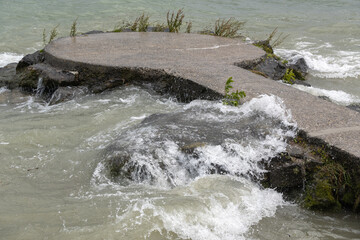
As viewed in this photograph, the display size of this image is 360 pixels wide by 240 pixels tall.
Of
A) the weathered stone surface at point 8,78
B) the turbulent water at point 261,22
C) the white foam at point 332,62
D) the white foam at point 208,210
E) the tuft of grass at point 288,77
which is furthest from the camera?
the turbulent water at point 261,22

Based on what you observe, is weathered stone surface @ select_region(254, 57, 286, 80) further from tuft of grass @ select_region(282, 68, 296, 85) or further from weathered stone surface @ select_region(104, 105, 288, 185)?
weathered stone surface @ select_region(104, 105, 288, 185)

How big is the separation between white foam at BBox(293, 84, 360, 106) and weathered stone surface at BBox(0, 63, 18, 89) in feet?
14.3

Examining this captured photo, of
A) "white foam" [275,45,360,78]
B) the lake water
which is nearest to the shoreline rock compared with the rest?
the lake water

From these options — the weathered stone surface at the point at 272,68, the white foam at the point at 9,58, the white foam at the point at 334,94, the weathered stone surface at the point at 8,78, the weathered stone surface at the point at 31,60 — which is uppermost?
the weathered stone surface at the point at 272,68

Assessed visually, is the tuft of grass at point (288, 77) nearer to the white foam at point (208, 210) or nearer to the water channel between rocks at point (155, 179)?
the water channel between rocks at point (155, 179)

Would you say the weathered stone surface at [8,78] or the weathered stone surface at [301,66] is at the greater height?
A: the weathered stone surface at [301,66]

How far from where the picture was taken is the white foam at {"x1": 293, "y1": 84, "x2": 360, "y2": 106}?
6824 mm

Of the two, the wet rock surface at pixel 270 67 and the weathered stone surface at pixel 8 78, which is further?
the weathered stone surface at pixel 8 78

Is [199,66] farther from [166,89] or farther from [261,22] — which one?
[261,22]

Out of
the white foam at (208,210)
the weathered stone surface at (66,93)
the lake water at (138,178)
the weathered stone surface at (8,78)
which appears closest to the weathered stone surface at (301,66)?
the lake water at (138,178)

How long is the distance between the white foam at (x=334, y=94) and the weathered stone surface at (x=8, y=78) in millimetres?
4357

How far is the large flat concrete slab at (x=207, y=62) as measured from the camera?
13.8 feet

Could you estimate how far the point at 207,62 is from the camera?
21.1 ft

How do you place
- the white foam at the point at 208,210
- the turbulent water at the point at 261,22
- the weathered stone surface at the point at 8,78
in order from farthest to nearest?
the turbulent water at the point at 261,22 → the weathered stone surface at the point at 8,78 → the white foam at the point at 208,210
